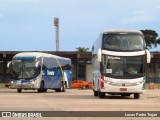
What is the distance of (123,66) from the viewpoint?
98.7ft

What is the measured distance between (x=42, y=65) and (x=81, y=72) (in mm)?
42006

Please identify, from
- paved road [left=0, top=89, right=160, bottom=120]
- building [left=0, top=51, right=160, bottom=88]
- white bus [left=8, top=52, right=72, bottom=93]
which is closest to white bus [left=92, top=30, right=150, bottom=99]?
paved road [left=0, top=89, right=160, bottom=120]

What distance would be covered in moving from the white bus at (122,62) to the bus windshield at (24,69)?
44.0 ft

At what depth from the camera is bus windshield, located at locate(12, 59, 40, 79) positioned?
1678 inches

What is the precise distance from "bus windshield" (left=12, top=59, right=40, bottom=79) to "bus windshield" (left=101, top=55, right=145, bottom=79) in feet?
44.3

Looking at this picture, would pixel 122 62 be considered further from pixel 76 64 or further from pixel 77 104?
pixel 76 64

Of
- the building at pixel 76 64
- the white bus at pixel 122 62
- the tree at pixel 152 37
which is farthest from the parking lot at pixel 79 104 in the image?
the tree at pixel 152 37

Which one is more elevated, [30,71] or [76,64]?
[30,71]

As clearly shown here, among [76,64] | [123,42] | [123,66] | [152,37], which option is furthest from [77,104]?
[152,37]

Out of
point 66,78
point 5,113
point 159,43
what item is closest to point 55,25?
point 159,43

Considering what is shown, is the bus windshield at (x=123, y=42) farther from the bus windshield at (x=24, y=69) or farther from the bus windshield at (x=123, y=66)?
the bus windshield at (x=24, y=69)

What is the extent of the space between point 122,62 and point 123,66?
239 millimetres

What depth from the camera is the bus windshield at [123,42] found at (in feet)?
98.1

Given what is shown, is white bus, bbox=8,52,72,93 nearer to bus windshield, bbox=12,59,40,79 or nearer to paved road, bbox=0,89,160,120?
bus windshield, bbox=12,59,40,79
